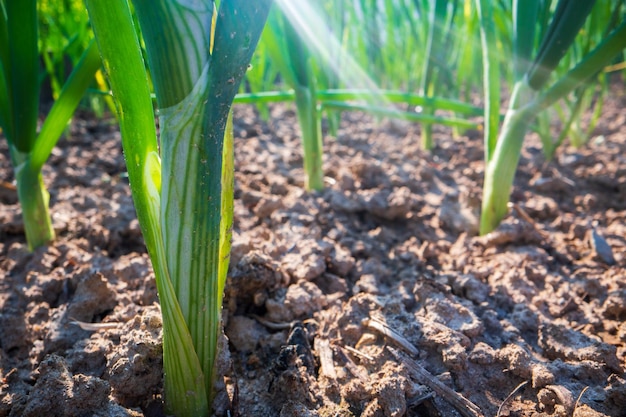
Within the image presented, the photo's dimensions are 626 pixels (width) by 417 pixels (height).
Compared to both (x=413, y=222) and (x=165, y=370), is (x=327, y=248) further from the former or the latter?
(x=165, y=370)

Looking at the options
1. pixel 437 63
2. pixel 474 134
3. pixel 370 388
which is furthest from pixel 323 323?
pixel 474 134

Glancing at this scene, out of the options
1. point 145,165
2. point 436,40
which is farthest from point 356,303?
point 436,40

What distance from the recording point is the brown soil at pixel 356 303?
1.90 feet

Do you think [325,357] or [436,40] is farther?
[436,40]

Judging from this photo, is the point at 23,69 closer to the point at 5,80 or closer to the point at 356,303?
the point at 5,80

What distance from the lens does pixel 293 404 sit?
1.84ft

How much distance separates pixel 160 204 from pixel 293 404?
0.31 m

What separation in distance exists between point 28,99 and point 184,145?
21.9 inches

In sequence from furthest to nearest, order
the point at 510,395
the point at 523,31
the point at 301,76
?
1. the point at 301,76
2. the point at 523,31
3. the point at 510,395

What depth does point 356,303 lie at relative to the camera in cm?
74

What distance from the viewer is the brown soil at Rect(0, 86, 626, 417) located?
0.58 meters

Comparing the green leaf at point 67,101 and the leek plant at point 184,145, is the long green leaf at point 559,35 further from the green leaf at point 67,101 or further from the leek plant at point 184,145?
the green leaf at point 67,101

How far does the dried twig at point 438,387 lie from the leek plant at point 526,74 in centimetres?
48

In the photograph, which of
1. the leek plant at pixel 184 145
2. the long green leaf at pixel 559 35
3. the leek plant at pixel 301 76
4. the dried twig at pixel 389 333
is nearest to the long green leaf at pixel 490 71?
the long green leaf at pixel 559 35
